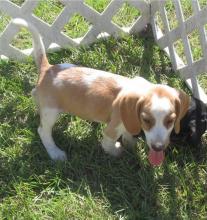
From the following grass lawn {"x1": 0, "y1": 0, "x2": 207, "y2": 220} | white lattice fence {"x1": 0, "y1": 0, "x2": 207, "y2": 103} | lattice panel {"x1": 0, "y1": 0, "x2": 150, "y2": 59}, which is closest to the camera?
grass lawn {"x1": 0, "y1": 0, "x2": 207, "y2": 220}

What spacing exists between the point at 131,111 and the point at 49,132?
0.88 m

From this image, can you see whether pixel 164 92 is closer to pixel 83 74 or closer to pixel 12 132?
pixel 83 74

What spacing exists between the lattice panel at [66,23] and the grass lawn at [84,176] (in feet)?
1.62

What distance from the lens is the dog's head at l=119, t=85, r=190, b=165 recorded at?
9.86ft

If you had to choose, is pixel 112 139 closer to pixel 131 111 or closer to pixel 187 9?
pixel 131 111

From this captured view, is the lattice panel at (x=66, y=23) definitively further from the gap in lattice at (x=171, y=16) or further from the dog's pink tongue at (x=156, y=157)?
the dog's pink tongue at (x=156, y=157)

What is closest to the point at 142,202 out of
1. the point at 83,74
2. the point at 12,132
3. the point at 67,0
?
the point at 83,74

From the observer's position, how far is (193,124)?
12.0 ft

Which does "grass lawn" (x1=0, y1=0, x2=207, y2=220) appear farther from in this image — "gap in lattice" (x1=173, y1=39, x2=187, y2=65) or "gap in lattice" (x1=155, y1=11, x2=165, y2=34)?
"gap in lattice" (x1=155, y1=11, x2=165, y2=34)

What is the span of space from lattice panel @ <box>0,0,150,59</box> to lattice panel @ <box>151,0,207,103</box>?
20 cm

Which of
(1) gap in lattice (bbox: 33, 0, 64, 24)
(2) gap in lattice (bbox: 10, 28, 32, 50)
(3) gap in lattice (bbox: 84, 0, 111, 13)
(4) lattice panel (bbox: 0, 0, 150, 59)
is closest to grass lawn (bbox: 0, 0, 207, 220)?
(4) lattice panel (bbox: 0, 0, 150, 59)

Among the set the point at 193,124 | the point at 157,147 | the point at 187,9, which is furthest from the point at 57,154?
the point at 187,9

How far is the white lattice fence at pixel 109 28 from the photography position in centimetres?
424

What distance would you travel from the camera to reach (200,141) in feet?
12.3
